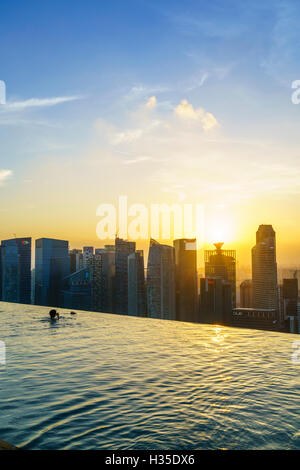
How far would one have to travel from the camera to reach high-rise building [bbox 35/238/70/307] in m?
78.0

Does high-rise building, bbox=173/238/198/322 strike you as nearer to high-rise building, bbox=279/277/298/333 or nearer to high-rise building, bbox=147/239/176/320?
high-rise building, bbox=147/239/176/320

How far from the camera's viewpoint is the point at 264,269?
288 ft

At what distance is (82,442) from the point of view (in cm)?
681

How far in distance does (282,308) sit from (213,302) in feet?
54.8

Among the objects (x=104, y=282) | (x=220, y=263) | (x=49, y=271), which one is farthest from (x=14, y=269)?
(x=220, y=263)

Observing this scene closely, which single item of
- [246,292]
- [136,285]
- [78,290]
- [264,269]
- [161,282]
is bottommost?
[246,292]

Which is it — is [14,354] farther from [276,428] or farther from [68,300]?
[68,300]

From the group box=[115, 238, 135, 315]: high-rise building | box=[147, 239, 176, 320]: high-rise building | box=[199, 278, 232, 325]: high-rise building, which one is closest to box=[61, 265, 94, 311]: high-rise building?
box=[115, 238, 135, 315]: high-rise building

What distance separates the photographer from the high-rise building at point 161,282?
7275cm

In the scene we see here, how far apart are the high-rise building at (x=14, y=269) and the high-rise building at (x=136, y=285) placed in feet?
79.0

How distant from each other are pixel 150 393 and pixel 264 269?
83.1m

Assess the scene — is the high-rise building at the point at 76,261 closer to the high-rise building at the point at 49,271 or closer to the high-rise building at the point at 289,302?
the high-rise building at the point at 49,271

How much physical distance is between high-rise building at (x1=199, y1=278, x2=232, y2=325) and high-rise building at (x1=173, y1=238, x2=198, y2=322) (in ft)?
8.21

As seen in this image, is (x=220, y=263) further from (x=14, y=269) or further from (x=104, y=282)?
(x=14, y=269)
